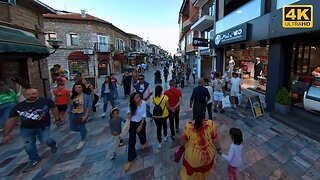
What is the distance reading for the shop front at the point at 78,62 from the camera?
24.5 metres

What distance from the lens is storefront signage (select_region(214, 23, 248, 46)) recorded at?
9359 millimetres

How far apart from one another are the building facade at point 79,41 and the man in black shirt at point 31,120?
64.4ft

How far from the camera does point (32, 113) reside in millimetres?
4000

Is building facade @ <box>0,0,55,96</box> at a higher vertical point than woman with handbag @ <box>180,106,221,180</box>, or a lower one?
higher

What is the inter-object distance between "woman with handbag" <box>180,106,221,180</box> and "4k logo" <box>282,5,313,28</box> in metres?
5.69

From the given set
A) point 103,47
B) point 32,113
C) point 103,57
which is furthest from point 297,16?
point 103,57

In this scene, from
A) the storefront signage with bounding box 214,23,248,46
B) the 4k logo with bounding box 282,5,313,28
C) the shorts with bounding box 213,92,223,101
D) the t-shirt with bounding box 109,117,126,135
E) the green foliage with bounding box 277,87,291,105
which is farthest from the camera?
the storefront signage with bounding box 214,23,248,46

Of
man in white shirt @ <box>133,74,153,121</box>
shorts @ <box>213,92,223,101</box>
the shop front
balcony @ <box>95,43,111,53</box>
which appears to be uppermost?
balcony @ <box>95,43,111,53</box>

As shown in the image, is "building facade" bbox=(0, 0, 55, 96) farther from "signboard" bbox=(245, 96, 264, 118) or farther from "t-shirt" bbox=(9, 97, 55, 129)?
"signboard" bbox=(245, 96, 264, 118)

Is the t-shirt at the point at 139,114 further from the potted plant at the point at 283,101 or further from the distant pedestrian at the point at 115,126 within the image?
the potted plant at the point at 283,101

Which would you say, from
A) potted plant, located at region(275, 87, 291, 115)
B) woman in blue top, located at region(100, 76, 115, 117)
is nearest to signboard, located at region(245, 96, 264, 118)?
potted plant, located at region(275, 87, 291, 115)

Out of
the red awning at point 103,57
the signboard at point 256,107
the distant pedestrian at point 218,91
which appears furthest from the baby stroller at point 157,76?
the red awning at point 103,57

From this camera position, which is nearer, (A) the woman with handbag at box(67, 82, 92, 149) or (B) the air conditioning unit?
(A) the woman with handbag at box(67, 82, 92, 149)

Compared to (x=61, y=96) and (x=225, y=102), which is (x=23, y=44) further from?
(x=225, y=102)
